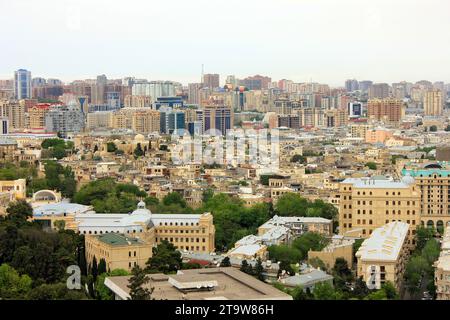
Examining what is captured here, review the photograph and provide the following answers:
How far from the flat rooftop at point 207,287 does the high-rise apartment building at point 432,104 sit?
11591mm

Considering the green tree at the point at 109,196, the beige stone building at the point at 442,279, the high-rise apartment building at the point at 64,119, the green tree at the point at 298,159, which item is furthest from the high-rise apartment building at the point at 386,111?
the beige stone building at the point at 442,279

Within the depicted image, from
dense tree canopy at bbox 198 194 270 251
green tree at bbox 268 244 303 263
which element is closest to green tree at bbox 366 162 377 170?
dense tree canopy at bbox 198 194 270 251

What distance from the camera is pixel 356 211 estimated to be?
698cm

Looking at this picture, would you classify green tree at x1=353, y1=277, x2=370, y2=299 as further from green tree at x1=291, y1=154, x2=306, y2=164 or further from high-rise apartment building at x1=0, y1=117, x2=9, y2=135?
high-rise apartment building at x1=0, y1=117, x2=9, y2=135

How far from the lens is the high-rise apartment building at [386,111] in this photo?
65.5 ft

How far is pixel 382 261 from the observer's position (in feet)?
16.0

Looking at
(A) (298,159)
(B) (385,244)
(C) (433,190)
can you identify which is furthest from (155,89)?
(B) (385,244)

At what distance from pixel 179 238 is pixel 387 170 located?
17.7ft

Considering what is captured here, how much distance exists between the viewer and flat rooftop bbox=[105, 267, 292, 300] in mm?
3203

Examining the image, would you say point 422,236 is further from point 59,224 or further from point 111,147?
point 111,147

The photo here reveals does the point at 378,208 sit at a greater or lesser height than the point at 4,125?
lesser

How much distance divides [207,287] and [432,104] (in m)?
14.8

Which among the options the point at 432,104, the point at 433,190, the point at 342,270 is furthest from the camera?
the point at 432,104

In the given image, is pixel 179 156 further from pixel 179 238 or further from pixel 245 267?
pixel 245 267
